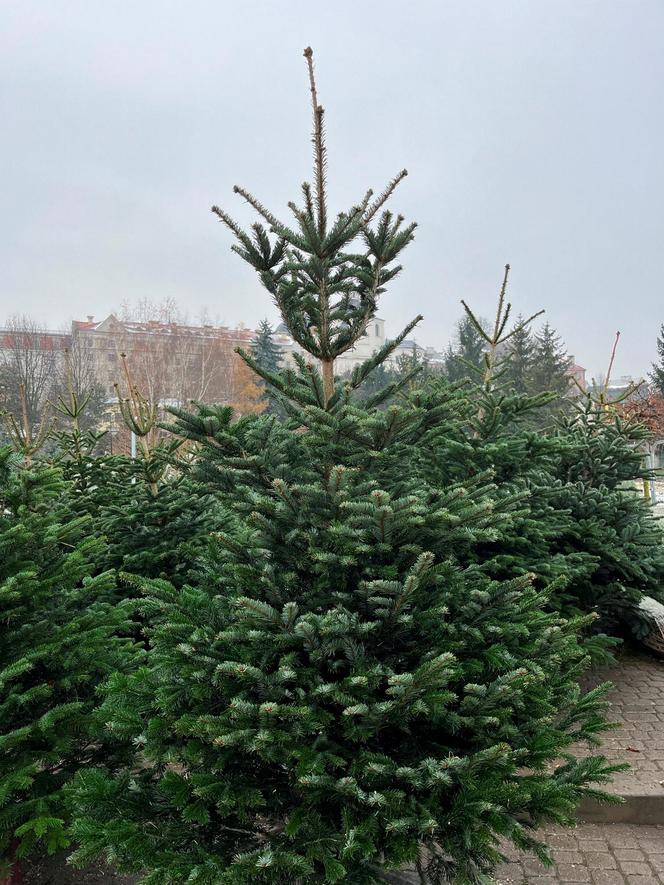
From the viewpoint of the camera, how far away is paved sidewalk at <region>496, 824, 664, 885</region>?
3.51 metres

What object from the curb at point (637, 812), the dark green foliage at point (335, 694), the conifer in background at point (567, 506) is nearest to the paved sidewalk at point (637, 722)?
the curb at point (637, 812)

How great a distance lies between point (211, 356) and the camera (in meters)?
34.9

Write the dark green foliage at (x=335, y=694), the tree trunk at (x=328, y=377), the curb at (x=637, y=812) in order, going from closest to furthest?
the dark green foliage at (x=335, y=694) → the tree trunk at (x=328, y=377) → the curb at (x=637, y=812)

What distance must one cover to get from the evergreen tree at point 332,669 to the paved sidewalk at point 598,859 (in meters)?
1.27

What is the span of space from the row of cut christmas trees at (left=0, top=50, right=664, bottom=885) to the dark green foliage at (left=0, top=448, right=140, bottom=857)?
2cm

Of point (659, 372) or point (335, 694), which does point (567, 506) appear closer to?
point (335, 694)

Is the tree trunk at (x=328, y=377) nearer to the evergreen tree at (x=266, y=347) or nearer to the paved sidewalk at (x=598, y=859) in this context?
the paved sidewalk at (x=598, y=859)

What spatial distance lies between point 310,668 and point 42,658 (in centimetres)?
172

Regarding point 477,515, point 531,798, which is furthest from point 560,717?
point 477,515

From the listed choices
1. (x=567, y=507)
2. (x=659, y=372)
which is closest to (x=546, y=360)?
(x=659, y=372)

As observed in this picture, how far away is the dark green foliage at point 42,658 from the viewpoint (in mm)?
2977

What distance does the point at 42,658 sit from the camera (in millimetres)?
3332

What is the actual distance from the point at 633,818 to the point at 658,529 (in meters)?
3.04

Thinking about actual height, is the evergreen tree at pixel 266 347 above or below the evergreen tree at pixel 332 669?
above
